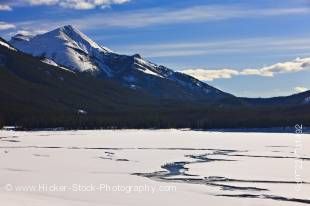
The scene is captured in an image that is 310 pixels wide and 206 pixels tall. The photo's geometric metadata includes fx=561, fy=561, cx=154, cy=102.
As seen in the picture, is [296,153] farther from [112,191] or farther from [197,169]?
[112,191]

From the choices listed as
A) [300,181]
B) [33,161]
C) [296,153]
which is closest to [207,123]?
[296,153]

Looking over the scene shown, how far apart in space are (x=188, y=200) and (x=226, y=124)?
14359 cm

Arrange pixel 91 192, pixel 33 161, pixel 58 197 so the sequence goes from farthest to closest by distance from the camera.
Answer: pixel 33 161, pixel 91 192, pixel 58 197

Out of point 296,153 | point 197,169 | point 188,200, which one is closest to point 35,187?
point 188,200

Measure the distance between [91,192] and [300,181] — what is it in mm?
16437

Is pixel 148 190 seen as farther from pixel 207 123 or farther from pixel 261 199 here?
pixel 207 123

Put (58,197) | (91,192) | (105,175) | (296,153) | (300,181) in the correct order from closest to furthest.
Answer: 1. (58,197)
2. (91,192)
3. (300,181)
4. (105,175)
5. (296,153)

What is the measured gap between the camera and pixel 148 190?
37594mm

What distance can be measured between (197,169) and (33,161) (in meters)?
16.8

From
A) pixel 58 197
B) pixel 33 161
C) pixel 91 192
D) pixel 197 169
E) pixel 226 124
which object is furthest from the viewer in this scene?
pixel 226 124

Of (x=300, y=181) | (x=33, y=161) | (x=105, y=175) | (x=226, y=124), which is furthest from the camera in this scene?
(x=226, y=124)

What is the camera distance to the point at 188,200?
34000 mm

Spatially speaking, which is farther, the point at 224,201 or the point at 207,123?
the point at 207,123

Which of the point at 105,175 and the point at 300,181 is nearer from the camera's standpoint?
the point at 300,181
